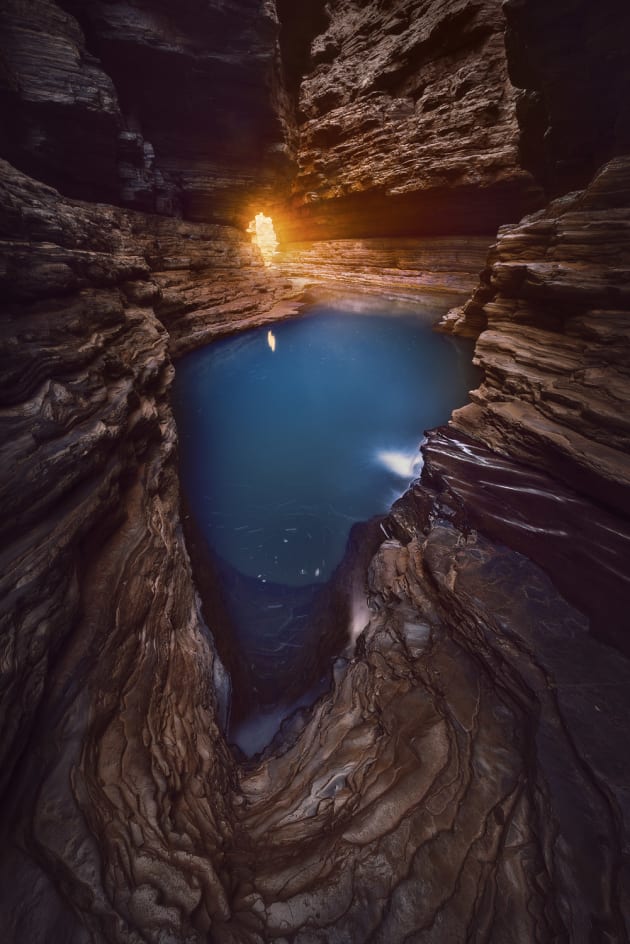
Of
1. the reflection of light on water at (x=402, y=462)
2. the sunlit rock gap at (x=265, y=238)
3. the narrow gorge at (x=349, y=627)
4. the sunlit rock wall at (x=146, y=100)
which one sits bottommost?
the reflection of light on water at (x=402, y=462)

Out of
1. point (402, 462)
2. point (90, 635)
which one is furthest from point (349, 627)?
point (402, 462)

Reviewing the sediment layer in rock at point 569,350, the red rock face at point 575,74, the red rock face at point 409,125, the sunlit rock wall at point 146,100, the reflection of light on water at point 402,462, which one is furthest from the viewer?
the red rock face at point 409,125

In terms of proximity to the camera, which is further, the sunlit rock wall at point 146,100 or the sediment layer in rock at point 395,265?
the sediment layer in rock at point 395,265

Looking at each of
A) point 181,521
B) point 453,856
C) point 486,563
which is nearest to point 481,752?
point 453,856

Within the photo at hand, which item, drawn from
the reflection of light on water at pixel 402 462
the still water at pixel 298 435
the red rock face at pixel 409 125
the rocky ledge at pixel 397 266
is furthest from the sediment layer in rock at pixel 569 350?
the red rock face at pixel 409 125

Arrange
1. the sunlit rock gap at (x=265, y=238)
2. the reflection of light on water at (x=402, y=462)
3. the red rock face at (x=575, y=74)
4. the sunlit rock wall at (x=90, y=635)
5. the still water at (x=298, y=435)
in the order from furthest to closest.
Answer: the sunlit rock gap at (x=265, y=238) → the reflection of light on water at (x=402, y=462) → the red rock face at (x=575, y=74) → the still water at (x=298, y=435) → the sunlit rock wall at (x=90, y=635)

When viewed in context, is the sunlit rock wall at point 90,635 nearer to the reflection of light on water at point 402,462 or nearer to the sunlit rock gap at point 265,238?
the reflection of light on water at point 402,462

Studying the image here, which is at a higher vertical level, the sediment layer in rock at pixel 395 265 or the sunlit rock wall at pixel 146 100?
the sunlit rock wall at pixel 146 100

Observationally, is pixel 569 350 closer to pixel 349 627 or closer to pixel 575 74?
pixel 575 74
